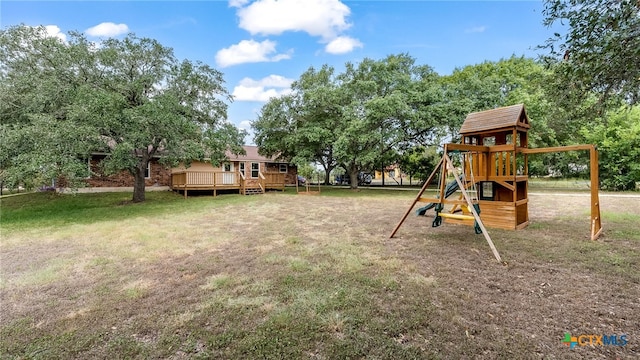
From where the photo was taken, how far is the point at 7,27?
10594 mm

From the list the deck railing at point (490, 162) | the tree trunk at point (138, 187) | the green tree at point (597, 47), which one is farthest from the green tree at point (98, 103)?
the green tree at point (597, 47)

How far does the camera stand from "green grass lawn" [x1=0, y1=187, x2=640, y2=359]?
2609mm

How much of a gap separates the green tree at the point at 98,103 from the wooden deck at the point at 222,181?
3360 millimetres

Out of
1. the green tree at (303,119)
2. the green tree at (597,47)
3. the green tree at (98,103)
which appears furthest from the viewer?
the green tree at (303,119)

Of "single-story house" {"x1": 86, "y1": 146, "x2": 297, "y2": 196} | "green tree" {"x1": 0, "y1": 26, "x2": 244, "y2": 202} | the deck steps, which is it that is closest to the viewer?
"green tree" {"x1": 0, "y1": 26, "x2": 244, "y2": 202}

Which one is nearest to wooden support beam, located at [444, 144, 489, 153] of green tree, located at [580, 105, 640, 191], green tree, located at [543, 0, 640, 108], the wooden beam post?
green tree, located at [543, 0, 640, 108]

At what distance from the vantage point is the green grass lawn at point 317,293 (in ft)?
8.56

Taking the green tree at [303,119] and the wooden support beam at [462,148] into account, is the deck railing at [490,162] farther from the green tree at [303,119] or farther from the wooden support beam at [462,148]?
the green tree at [303,119]

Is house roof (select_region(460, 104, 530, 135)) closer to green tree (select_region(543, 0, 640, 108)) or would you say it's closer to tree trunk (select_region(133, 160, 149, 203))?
green tree (select_region(543, 0, 640, 108))

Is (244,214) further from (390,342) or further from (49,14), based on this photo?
(49,14)

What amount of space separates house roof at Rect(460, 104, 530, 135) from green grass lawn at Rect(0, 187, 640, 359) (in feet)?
8.79

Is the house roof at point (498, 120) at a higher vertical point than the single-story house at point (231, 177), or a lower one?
higher

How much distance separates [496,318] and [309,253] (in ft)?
10.2

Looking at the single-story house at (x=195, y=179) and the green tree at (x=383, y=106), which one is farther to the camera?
the single-story house at (x=195, y=179)
